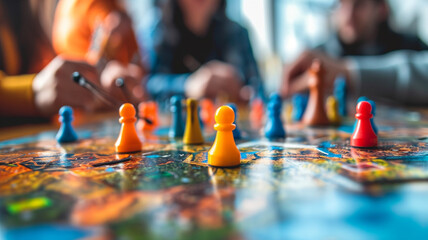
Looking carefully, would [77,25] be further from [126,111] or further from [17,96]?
[126,111]

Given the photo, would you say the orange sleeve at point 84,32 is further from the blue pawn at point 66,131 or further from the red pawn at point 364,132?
the red pawn at point 364,132

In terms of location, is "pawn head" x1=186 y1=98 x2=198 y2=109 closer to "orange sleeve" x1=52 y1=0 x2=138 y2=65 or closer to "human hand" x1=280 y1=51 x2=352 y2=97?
"orange sleeve" x1=52 y1=0 x2=138 y2=65

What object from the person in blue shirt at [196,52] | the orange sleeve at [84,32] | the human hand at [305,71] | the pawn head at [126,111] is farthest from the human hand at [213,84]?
the pawn head at [126,111]

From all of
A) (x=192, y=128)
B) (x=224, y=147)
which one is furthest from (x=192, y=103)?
(x=224, y=147)

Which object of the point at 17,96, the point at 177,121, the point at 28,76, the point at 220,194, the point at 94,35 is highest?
the point at 94,35

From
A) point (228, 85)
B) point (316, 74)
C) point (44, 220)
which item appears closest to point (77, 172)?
point (44, 220)

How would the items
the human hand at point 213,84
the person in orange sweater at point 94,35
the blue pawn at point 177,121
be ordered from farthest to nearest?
the human hand at point 213,84, the person in orange sweater at point 94,35, the blue pawn at point 177,121

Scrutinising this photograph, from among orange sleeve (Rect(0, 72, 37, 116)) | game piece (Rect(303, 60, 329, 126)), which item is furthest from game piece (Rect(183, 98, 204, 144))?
orange sleeve (Rect(0, 72, 37, 116))

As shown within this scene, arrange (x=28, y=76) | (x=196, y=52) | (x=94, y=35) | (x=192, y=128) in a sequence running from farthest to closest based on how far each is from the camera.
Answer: (x=196, y=52) → (x=94, y=35) → (x=28, y=76) → (x=192, y=128)
